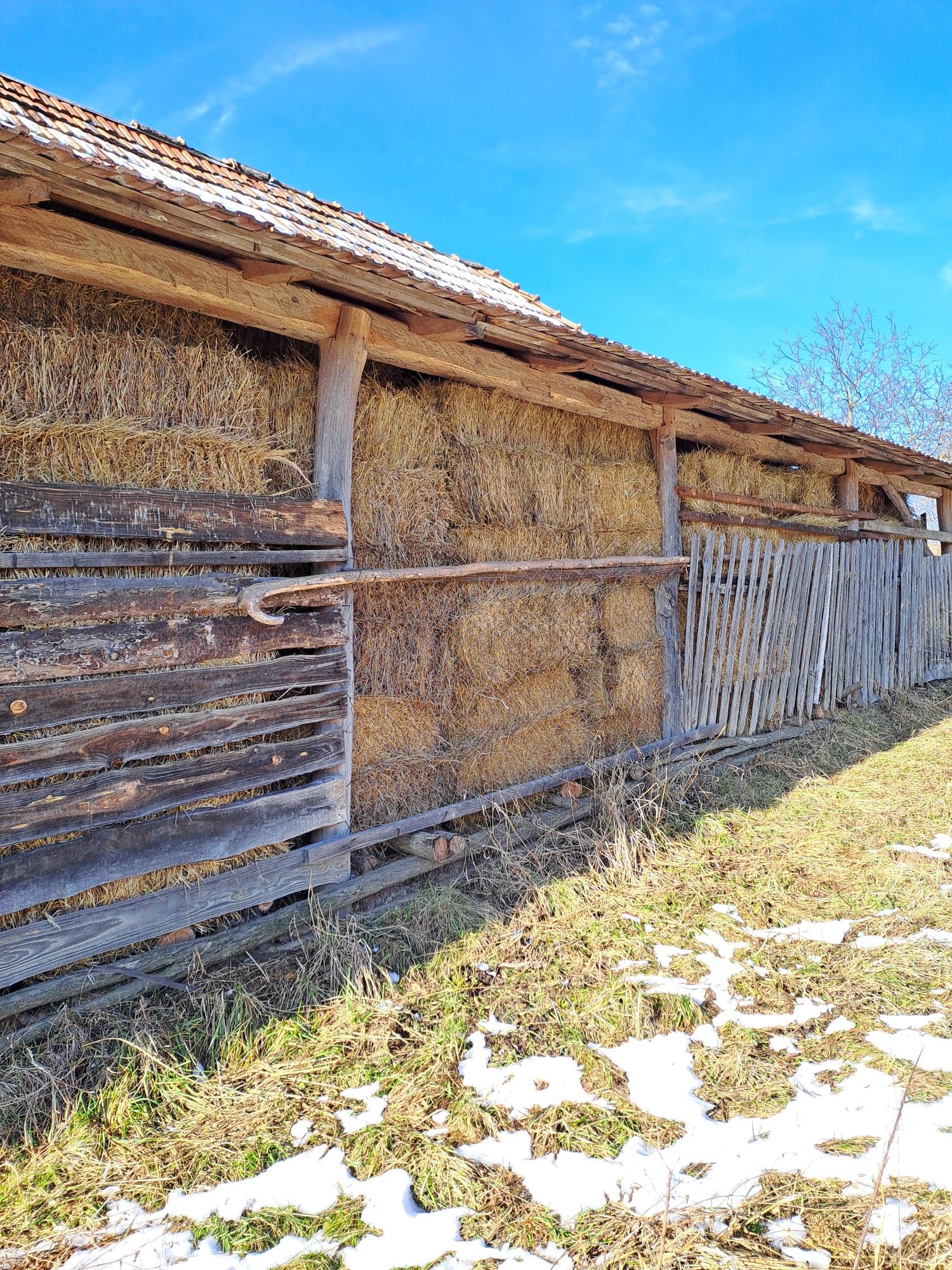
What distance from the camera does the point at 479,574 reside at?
485 cm

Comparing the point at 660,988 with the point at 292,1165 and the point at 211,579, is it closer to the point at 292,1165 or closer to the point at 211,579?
the point at 292,1165

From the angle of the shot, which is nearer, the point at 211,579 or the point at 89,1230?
the point at 89,1230

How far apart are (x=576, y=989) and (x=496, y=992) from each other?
0.35 m

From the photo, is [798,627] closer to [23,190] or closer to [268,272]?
[268,272]

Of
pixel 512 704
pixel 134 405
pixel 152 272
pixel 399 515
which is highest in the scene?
pixel 152 272

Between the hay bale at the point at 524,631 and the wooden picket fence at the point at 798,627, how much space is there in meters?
1.44

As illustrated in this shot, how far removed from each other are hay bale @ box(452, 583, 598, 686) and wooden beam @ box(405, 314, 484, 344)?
1494 mm

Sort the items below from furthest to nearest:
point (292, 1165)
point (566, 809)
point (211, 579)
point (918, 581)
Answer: point (918, 581)
point (566, 809)
point (211, 579)
point (292, 1165)

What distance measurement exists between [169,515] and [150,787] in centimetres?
119

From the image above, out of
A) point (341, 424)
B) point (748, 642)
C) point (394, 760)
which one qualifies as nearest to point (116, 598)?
point (341, 424)

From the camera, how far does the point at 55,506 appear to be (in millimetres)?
3125

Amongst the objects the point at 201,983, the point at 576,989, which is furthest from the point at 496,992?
the point at 201,983

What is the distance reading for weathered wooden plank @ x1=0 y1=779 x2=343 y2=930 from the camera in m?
3.05

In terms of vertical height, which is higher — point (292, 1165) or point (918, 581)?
point (918, 581)
